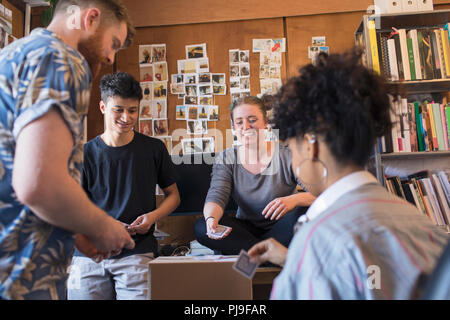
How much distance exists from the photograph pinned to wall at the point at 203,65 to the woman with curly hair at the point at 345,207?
211 cm

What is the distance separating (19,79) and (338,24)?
2.60 m

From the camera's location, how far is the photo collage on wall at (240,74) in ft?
9.53

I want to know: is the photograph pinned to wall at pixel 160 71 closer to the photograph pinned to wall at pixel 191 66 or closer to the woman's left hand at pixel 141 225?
the photograph pinned to wall at pixel 191 66

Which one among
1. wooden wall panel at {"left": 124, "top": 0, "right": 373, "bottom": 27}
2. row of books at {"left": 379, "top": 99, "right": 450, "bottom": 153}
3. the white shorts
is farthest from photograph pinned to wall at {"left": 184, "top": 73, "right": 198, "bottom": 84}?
the white shorts

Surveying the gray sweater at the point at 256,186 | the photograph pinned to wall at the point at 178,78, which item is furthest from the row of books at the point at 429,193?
the photograph pinned to wall at the point at 178,78

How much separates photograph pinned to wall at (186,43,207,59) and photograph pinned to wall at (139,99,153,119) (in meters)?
0.48

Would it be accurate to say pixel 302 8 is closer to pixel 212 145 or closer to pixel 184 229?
pixel 212 145

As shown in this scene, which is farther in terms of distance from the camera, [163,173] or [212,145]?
[212,145]

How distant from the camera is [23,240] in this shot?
0.79 m

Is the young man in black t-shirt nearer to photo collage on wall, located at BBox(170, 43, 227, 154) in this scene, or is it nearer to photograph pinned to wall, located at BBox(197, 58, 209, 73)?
photo collage on wall, located at BBox(170, 43, 227, 154)

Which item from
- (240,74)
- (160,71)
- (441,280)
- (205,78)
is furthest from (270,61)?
(441,280)

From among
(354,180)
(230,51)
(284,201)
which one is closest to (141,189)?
(284,201)

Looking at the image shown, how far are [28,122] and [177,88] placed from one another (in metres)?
2.28

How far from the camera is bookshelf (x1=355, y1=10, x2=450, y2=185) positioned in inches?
86.1
